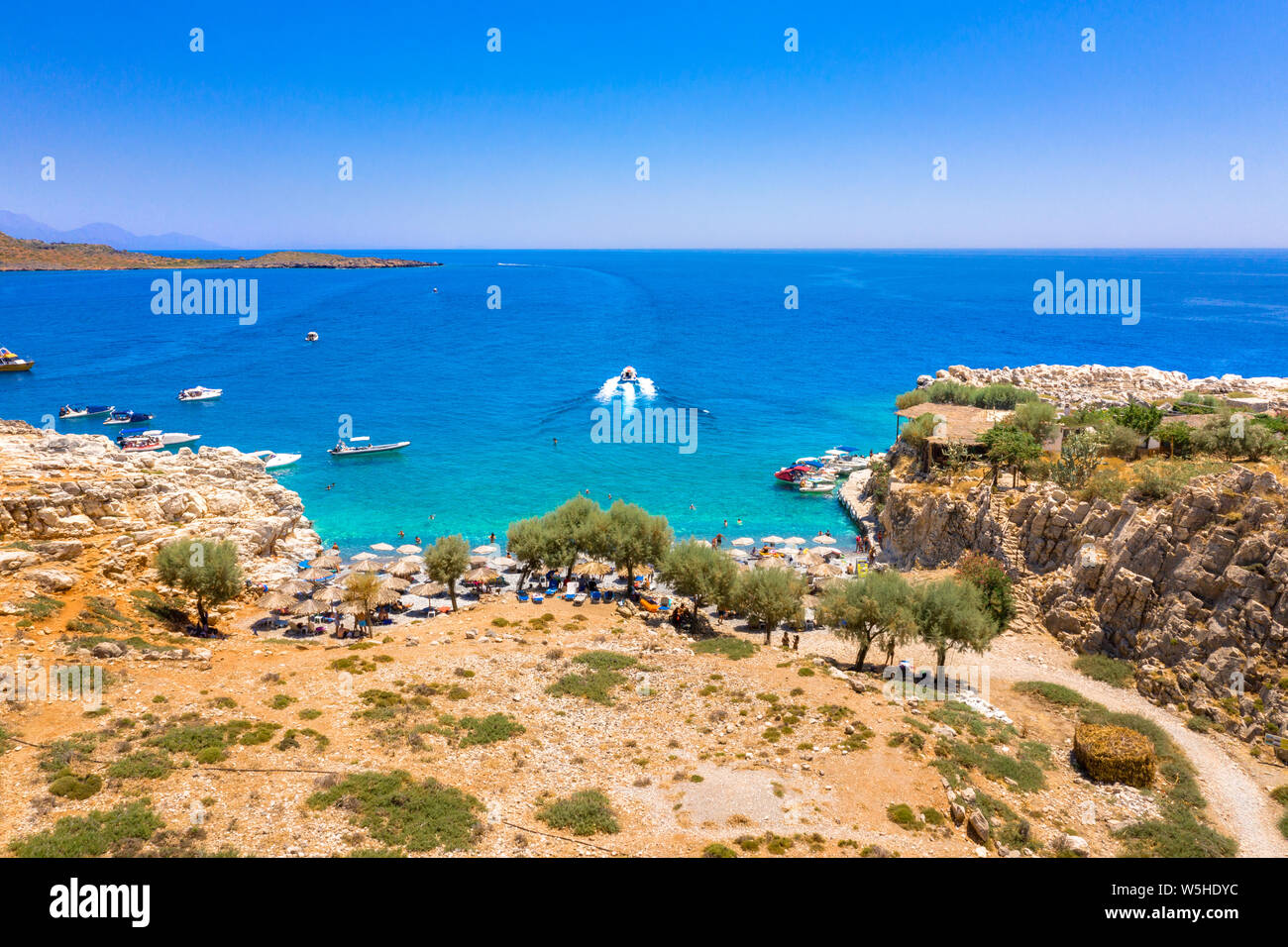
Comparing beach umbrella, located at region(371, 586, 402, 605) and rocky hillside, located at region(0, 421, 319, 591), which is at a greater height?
rocky hillside, located at region(0, 421, 319, 591)

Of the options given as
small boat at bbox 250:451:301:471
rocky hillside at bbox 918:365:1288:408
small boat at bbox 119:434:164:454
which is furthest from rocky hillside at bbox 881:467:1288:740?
small boat at bbox 119:434:164:454

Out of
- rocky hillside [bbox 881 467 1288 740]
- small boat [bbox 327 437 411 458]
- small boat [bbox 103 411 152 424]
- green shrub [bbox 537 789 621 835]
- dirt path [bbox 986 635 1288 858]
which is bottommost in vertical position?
dirt path [bbox 986 635 1288 858]

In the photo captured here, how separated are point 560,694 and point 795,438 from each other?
53353 millimetres

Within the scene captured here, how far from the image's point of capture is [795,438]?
241 ft

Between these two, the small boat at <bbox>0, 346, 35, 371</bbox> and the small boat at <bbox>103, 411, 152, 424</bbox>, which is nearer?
the small boat at <bbox>103, 411, 152, 424</bbox>

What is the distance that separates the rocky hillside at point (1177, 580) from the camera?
25.0 meters

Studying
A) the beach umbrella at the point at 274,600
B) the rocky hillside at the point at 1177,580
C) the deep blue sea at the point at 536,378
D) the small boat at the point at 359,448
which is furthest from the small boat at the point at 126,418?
the rocky hillside at the point at 1177,580

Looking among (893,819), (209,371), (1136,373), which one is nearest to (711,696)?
(893,819)

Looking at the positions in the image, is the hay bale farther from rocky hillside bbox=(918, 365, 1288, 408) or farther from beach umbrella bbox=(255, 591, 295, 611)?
rocky hillside bbox=(918, 365, 1288, 408)

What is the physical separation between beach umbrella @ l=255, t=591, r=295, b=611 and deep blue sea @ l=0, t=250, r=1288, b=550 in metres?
13.6

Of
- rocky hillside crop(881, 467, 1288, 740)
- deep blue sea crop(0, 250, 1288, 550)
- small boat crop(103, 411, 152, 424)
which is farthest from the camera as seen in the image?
small boat crop(103, 411, 152, 424)

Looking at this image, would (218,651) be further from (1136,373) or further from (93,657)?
(1136,373)

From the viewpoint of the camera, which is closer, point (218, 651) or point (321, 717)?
point (321, 717)

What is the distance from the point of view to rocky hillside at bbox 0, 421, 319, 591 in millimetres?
28734
